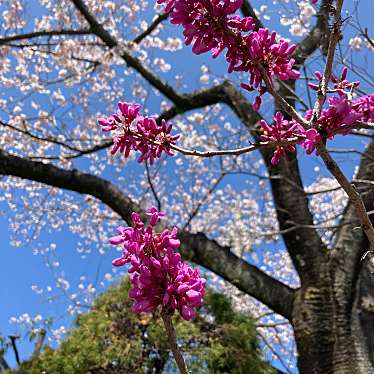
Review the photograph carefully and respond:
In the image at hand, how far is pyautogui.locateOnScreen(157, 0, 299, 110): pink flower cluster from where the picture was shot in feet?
3.75

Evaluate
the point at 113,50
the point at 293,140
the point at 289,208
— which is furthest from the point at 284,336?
the point at 293,140

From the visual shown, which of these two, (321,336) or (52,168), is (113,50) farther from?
(321,336)

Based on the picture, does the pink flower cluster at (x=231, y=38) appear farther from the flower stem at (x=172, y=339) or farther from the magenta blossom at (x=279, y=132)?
the flower stem at (x=172, y=339)

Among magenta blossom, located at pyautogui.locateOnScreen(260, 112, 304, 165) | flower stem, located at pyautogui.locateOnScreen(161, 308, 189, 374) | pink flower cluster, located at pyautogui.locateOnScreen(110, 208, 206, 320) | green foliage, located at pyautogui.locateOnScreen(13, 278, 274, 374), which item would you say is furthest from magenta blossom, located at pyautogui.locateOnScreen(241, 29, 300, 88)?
green foliage, located at pyautogui.locateOnScreen(13, 278, 274, 374)

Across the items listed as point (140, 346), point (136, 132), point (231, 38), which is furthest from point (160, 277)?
point (140, 346)

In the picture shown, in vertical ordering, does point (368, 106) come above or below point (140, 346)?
above

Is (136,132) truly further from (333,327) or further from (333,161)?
(333,327)

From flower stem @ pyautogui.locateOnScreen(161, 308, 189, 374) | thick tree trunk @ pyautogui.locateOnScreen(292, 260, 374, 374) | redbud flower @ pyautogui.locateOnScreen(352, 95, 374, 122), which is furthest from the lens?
thick tree trunk @ pyautogui.locateOnScreen(292, 260, 374, 374)

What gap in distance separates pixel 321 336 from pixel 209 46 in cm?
279

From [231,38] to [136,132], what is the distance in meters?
0.38

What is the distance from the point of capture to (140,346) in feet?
9.44

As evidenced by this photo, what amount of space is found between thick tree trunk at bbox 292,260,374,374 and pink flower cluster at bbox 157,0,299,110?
8.58ft

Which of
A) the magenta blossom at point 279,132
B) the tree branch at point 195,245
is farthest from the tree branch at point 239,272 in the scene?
the magenta blossom at point 279,132

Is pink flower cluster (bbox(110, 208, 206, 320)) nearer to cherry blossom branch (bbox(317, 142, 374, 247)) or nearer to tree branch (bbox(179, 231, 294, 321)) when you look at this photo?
cherry blossom branch (bbox(317, 142, 374, 247))
